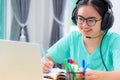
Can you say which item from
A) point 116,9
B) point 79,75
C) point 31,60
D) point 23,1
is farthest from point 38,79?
point 23,1

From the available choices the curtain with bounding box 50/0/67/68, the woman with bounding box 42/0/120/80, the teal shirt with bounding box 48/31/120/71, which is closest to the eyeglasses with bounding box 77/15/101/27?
the woman with bounding box 42/0/120/80

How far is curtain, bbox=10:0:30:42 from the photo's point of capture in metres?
2.97

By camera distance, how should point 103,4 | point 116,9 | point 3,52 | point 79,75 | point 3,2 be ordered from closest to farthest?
point 3,52 < point 79,75 < point 103,4 < point 116,9 < point 3,2

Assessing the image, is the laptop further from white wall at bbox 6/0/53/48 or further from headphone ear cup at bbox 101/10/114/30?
white wall at bbox 6/0/53/48

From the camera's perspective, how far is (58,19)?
3.12 metres

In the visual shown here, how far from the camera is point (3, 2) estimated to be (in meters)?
2.95

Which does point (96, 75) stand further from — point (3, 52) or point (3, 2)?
point (3, 2)

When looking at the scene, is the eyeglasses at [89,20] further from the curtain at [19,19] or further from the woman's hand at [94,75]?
the curtain at [19,19]

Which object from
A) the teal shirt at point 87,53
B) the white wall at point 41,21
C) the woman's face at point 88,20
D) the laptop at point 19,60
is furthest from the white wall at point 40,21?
the laptop at point 19,60

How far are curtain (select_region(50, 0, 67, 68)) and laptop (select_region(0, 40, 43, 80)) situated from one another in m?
2.23

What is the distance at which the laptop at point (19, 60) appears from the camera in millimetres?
867

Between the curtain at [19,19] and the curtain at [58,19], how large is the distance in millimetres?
354

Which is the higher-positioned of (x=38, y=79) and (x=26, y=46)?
(x=26, y=46)

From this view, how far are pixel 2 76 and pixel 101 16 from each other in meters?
0.83
